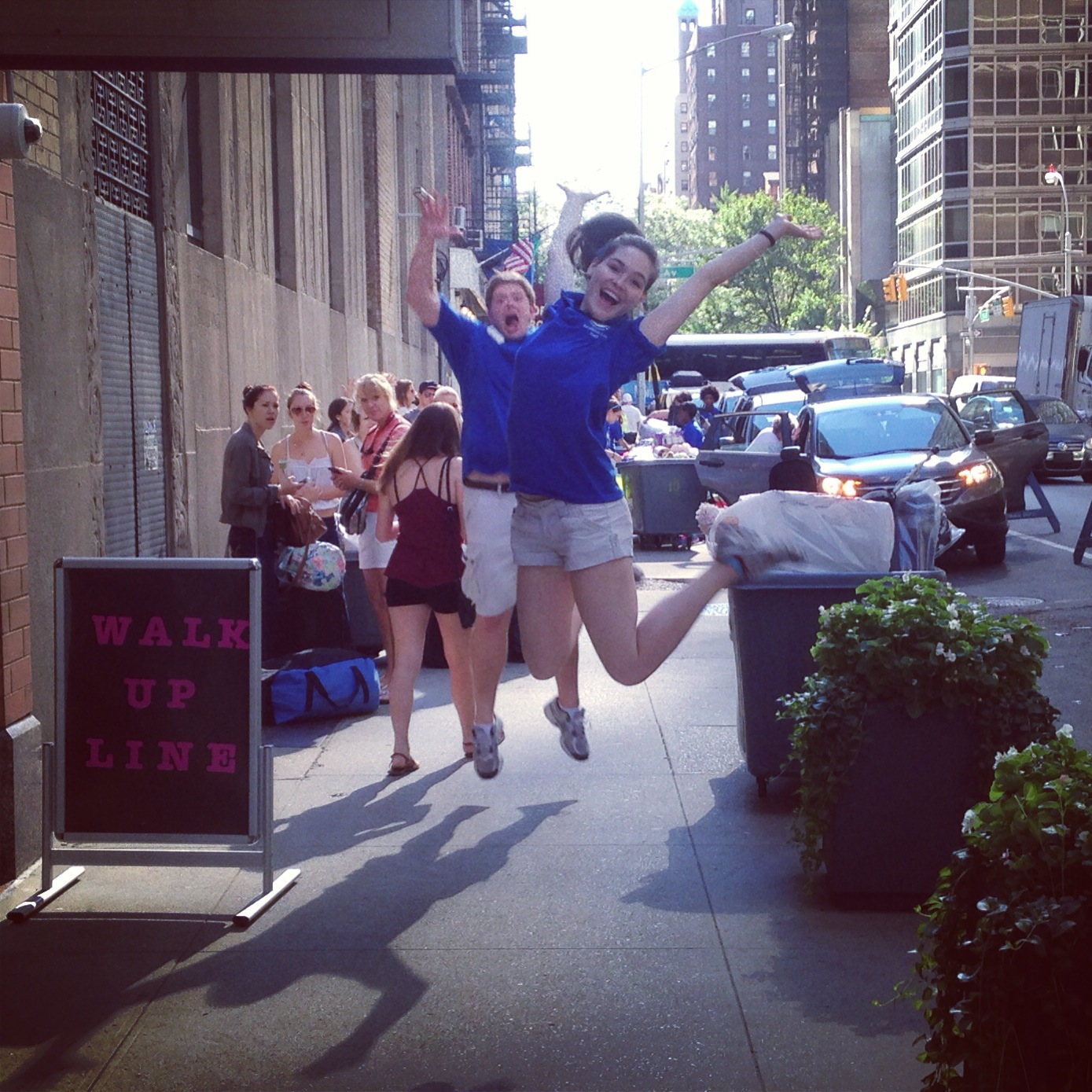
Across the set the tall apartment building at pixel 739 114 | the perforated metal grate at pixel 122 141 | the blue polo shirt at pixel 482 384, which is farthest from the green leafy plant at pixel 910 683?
the tall apartment building at pixel 739 114

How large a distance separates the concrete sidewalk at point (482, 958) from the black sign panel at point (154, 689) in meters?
0.38

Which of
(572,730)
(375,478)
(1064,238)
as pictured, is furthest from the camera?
(1064,238)

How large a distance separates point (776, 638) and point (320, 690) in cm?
330

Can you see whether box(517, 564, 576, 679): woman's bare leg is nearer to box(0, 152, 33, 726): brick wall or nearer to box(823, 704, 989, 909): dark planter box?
box(823, 704, 989, 909): dark planter box

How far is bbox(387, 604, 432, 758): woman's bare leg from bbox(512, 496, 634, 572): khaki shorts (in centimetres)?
223

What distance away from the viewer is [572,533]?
583 centimetres

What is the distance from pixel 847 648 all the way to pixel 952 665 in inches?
14.2

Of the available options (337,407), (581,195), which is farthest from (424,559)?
(337,407)

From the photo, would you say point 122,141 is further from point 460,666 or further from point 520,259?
point 520,259

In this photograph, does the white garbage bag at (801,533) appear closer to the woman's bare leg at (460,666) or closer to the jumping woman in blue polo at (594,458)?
the jumping woman in blue polo at (594,458)

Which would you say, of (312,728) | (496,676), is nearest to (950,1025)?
(496,676)

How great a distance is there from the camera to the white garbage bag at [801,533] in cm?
622

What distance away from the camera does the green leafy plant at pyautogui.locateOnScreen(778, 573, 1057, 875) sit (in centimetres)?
555

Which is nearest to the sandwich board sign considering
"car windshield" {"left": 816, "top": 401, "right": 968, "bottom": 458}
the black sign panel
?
the black sign panel
